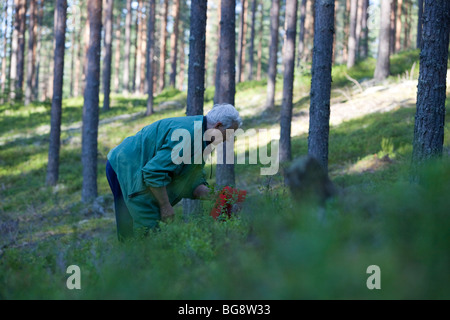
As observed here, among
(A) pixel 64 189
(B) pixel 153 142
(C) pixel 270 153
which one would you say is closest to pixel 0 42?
(A) pixel 64 189

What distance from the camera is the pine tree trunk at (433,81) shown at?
5684mm

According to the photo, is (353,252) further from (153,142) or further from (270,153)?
(270,153)

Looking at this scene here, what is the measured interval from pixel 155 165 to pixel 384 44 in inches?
707

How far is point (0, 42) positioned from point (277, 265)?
55.1 metres

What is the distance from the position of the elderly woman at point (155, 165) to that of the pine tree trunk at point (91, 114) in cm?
944

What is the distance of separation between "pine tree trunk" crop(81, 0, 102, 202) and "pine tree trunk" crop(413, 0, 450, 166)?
10.2m

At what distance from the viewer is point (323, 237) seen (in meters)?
2.56

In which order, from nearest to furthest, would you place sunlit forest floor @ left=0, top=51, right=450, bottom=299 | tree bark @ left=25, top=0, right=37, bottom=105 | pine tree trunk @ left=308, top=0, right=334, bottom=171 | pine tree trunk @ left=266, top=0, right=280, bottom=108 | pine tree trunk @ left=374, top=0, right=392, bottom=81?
sunlit forest floor @ left=0, top=51, right=450, bottom=299 < pine tree trunk @ left=308, top=0, right=334, bottom=171 < pine tree trunk @ left=374, top=0, right=392, bottom=81 < pine tree trunk @ left=266, top=0, right=280, bottom=108 < tree bark @ left=25, top=0, right=37, bottom=105

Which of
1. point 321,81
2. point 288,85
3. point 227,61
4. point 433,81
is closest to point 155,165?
point 433,81

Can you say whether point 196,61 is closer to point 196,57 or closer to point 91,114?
point 196,57

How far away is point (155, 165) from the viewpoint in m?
4.12

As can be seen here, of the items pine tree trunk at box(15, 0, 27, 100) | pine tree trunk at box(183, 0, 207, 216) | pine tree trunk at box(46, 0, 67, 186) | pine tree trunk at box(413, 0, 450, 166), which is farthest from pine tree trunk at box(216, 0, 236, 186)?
pine tree trunk at box(15, 0, 27, 100)

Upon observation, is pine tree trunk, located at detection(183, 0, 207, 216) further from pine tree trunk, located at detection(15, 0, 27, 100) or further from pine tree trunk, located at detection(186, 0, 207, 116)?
pine tree trunk, located at detection(15, 0, 27, 100)

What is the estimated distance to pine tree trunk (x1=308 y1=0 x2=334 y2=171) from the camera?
754cm
